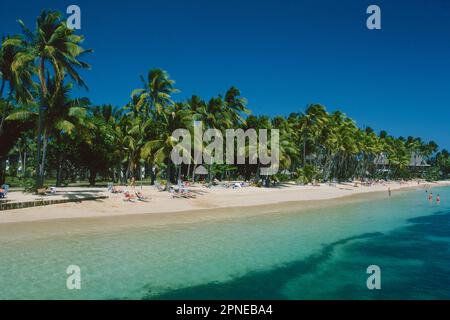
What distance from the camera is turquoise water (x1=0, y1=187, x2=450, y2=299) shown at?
9789 mm

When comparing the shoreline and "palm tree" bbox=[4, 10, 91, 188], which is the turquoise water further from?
"palm tree" bbox=[4, 10, 91, 188]

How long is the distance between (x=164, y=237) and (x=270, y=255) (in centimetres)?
509

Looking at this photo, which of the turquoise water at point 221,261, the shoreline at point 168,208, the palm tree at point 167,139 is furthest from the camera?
the palm tree at point 167,139

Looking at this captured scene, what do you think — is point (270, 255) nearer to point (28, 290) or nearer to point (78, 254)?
point (78, 254)

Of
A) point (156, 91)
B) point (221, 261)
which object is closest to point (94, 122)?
point (156, 91)

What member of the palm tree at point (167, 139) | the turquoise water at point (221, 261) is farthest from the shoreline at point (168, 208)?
the palm tree at point (167, 139)

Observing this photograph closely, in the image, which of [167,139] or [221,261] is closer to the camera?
[221,261]

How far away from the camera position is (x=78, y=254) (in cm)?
1252

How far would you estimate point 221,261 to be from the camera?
12.6m

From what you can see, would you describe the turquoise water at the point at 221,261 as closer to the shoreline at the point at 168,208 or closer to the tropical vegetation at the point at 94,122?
the shoreline at the point at 168,208

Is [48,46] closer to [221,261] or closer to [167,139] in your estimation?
[167,139]

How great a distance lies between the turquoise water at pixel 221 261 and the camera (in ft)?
32.1

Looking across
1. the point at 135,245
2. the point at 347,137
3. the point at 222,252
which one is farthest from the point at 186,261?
the point at 347,137

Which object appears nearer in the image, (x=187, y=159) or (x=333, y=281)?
(x=333, y=281)
